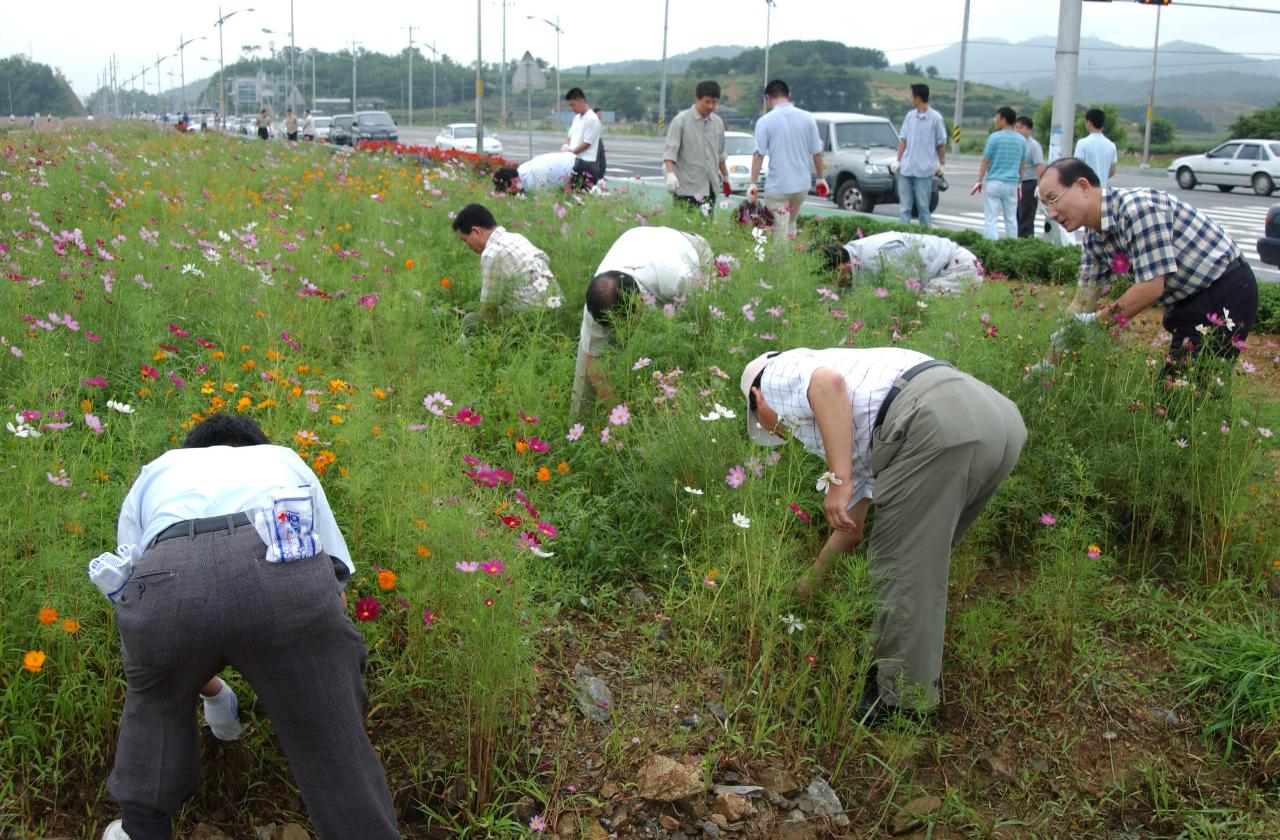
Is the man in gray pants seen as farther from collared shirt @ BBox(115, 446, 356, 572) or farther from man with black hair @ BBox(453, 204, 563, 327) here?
man with black hair @ BBox(453, 204, 563, 327)

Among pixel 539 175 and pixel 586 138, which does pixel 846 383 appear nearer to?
pixel 539 175

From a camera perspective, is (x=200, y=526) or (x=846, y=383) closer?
(x=200, y=526)

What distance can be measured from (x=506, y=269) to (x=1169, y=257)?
327cm

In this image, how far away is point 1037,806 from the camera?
3326 millimetres

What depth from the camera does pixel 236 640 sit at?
2352 mm

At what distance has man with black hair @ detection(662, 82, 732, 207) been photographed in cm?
855

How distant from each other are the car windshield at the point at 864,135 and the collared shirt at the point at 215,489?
16281mm

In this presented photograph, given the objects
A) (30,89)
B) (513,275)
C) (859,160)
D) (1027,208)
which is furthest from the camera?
(859,160)

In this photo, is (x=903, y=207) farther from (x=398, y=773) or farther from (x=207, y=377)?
(x=398, y=773)

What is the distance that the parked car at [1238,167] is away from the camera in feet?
80.4

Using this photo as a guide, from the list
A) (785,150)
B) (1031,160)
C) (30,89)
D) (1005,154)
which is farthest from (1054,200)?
(30,89)

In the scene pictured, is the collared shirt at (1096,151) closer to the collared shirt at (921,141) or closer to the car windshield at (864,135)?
the collared shirt at (921,141)

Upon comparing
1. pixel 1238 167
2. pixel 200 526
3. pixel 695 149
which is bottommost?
pixel 200 526

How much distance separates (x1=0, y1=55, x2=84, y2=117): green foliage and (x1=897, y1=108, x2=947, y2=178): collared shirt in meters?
9.03
